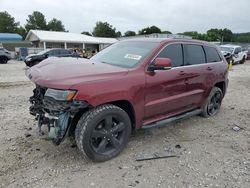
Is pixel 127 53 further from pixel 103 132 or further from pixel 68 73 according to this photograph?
pixel 103 132

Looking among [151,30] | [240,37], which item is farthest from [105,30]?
[240,37]

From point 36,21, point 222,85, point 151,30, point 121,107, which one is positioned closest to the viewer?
point 121,107

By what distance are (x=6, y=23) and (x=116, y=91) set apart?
253 ft

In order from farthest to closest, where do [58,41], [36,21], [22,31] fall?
[36,21]
[22,31]
[58,41]

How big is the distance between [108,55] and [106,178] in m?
2.21

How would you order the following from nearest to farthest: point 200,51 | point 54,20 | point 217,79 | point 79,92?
point 79,92 → point 200,51 → point 217,79 → point 54,20

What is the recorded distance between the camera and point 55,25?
87.9 m

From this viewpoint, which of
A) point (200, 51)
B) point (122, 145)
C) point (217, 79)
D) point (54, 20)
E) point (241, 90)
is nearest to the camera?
point (122, 145)

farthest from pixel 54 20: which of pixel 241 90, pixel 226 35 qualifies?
pixel 241 90

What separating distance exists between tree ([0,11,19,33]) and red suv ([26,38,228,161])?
2957 inches

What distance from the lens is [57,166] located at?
10.8 feet

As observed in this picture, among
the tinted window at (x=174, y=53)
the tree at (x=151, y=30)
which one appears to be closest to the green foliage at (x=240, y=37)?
the tree at (x=151, y=30)

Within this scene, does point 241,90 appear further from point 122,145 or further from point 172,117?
point 122,145

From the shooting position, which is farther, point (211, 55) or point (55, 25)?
point (55, 25)
